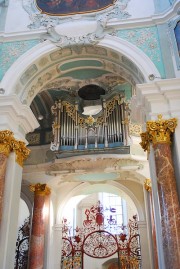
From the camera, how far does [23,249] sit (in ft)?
39.5

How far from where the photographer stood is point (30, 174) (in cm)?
1188

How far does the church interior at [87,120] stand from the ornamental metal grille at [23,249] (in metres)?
0.04

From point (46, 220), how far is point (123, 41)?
7.21 m

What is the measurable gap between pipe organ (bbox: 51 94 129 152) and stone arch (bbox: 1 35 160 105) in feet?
7.91

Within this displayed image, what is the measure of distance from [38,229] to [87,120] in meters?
4.06

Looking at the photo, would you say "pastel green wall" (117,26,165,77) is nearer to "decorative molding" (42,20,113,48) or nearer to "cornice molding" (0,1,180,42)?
"cornice molding" (0,1,180,42)

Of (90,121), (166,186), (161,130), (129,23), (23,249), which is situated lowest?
(23,249)

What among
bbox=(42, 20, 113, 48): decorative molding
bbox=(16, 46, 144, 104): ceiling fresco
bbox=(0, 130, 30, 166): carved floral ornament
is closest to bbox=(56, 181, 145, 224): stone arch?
bbox=(16, 46, 144, 104): ceiling fresco

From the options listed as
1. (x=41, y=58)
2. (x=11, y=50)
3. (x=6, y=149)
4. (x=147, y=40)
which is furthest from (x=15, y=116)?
(x=147, y=40)

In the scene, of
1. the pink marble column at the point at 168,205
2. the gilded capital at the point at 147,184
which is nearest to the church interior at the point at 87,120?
the pink marble column at the point at 168,205

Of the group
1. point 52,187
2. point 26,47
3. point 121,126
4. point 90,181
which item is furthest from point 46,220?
point 26,47

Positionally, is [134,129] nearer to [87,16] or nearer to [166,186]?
[87,16]

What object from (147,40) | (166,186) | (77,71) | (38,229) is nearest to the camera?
(166,186)

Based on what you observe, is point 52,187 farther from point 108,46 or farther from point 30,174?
point 108,46
